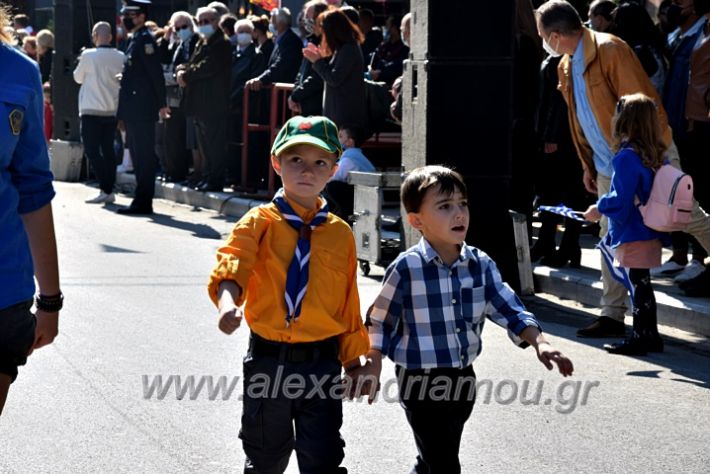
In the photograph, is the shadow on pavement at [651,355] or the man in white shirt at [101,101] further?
the man in white shirt at [101,101]

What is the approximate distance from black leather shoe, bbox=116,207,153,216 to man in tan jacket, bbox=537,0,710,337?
7.95 metres

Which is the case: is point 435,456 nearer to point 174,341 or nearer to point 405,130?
point 174,341

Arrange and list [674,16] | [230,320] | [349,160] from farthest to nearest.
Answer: [349,160], [674,16], [230,320]

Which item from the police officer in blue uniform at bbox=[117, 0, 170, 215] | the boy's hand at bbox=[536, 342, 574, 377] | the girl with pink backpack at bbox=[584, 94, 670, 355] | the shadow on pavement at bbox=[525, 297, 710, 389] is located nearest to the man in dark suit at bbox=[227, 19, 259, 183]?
the police officer in blue uniform at bbox=[117, 0, 170, 215]

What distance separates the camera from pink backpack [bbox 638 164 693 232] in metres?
8.09

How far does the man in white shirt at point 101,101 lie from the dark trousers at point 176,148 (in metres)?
0.89

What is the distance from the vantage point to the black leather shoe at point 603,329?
9.02 meters

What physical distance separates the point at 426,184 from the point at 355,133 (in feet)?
26.4

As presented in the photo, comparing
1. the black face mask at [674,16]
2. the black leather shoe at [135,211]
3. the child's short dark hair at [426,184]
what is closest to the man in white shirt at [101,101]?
the black leather shoe at [135,211]

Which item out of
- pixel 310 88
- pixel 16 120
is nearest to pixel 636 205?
pixel 16 120

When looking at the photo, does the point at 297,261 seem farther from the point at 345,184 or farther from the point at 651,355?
the point at 345,184

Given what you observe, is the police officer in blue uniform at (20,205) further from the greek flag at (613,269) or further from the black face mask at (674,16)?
the black face mask at (674,16)

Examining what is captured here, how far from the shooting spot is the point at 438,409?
189 inches

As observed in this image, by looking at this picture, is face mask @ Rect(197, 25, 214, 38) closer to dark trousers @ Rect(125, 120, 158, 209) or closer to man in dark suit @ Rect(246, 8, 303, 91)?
man in dark suit @ Rect(246, 8, 303, 91)
